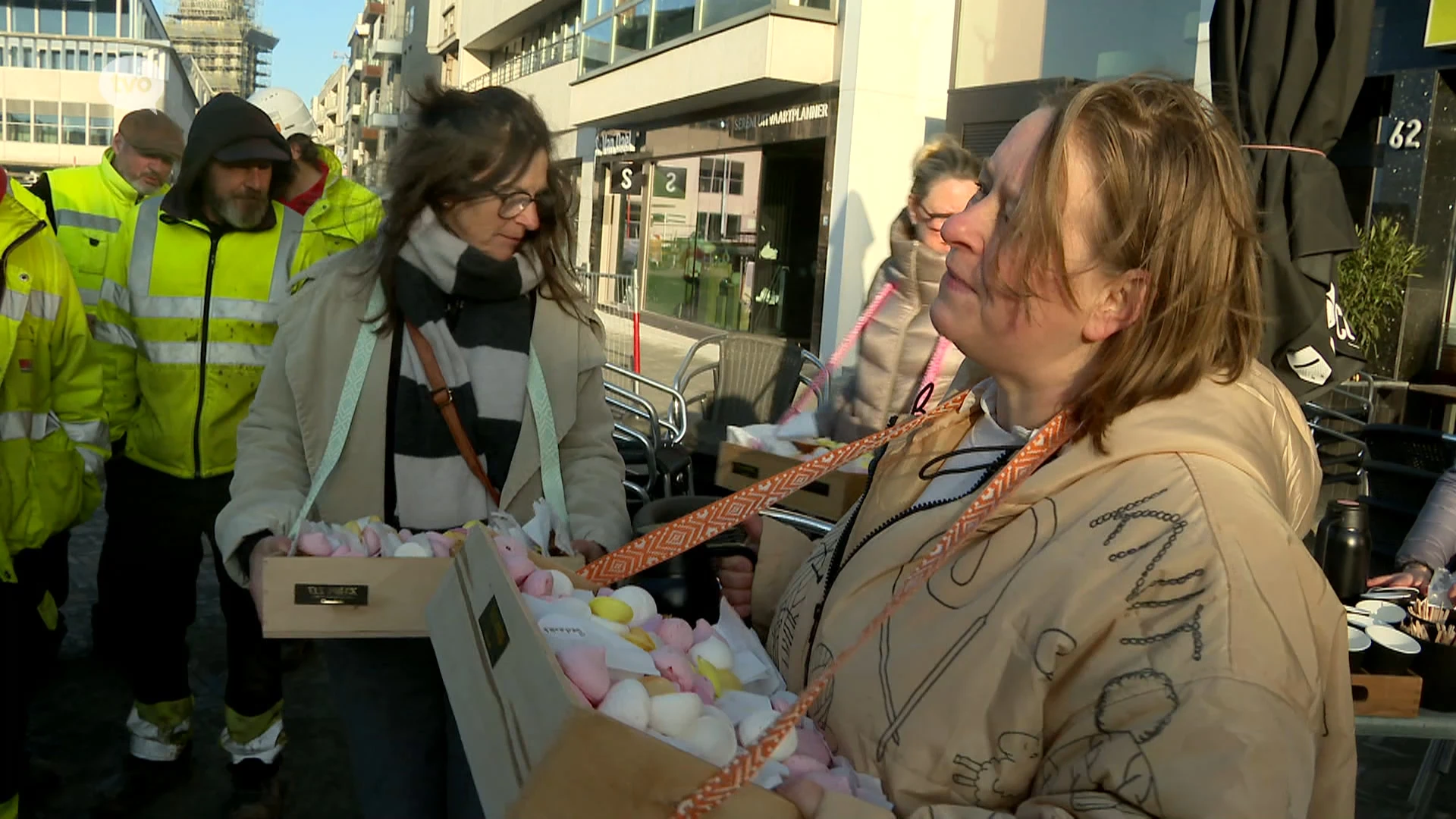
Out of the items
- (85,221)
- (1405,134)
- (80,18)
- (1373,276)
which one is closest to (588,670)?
(85,221)

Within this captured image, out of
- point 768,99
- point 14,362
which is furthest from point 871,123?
point 14,362

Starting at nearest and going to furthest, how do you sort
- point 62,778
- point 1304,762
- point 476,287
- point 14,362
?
1. point 1304,762
2. point 476,287
3. point 14,362
4. point 62,778

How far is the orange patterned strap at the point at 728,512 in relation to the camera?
5.44 feet

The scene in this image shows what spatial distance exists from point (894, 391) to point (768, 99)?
13961 mm

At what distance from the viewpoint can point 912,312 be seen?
3.94 m

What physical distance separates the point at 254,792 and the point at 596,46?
21.0 meters

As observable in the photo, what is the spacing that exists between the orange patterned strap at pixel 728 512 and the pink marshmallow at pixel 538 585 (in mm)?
194

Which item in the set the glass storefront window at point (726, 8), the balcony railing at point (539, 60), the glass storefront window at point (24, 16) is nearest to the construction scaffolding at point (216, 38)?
the glass storefront window at point (24, 16)

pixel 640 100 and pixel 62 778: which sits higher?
pixel 640 100

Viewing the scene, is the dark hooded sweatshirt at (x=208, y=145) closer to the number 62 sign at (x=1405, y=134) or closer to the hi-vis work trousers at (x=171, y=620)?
the hi-vis work trousers at (x=171, y=620)

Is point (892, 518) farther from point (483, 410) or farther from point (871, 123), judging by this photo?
point (871, 123)

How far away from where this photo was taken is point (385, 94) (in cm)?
7075

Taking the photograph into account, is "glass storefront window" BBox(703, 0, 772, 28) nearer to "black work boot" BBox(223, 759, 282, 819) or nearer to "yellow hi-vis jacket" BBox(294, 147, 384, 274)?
"yellow hi-vis jacket" BBox(294, 147, 384, 274)

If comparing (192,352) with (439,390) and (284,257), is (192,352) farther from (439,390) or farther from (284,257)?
(439,390)
